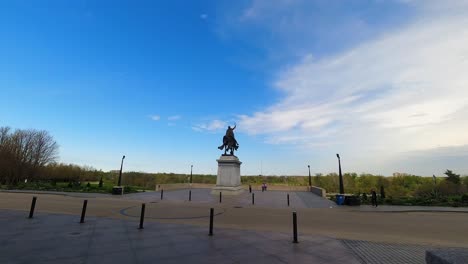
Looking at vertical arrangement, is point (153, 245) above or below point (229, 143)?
below

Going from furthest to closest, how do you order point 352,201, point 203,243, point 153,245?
point 352,201, point 203,243, point 153,245

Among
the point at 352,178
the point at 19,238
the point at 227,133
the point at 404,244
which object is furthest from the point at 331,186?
the point at 19,238

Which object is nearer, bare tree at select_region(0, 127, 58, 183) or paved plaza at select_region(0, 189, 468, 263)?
paved plaza at select_region(0, 189, 468, 263)

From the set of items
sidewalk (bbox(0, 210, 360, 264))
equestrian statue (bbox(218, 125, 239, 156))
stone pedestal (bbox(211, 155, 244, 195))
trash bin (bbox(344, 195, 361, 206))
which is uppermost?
equestrian statue (bbox(218, 125, 239, 156))

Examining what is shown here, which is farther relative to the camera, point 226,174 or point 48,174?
point 48,174

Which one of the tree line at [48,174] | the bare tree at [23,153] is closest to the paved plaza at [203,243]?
the tree line at [48,174]

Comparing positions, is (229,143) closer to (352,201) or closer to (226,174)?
(226,174)

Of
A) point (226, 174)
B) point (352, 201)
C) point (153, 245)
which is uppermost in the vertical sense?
point (226, 174)

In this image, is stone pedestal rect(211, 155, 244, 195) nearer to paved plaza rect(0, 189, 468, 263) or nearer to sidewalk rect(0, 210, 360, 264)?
paved plaza rect(0, 189, 468, 263)

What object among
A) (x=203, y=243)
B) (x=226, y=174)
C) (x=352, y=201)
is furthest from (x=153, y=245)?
(x=226, y=174)

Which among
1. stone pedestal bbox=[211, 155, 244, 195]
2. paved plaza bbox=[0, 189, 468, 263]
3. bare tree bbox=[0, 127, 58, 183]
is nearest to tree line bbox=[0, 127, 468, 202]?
bare tree bbox=[0, 127, 58, 183]

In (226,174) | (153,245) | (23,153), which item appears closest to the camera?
(153,245)

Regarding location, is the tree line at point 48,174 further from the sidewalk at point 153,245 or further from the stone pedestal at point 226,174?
the sidewalk at point 153,245

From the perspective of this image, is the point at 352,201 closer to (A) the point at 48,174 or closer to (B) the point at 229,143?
(B) the point at 229,143
